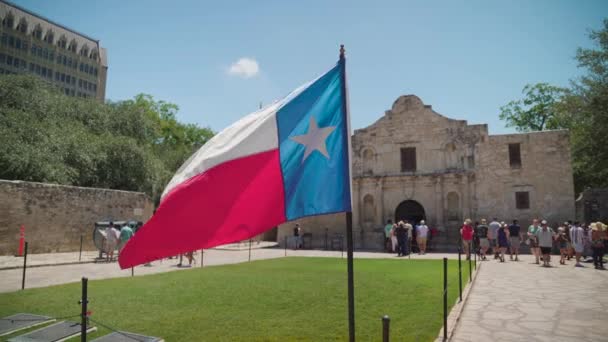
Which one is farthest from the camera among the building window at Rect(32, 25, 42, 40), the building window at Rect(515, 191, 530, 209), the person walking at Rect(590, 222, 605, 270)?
the building window at Rect(32, 25, 42, 40)

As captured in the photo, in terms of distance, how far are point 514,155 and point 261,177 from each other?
2637 centimetres

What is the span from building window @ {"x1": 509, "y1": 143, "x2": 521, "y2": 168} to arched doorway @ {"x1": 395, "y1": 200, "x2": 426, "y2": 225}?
6.66m

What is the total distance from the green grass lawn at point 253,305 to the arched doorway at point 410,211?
53.1 ft

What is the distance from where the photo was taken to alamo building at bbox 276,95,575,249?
2438 cm

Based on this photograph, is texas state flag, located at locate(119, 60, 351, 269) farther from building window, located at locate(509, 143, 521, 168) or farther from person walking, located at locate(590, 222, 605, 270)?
building window, located at locate(509, 143, 521, 168)

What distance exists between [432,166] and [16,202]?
2468cm

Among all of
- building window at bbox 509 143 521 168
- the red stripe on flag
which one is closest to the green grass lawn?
the red stripe on flag

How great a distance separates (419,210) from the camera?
27188 mm

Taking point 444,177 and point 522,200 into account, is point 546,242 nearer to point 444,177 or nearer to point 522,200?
point 522,200

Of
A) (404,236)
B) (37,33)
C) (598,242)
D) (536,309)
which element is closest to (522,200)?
(404,236)

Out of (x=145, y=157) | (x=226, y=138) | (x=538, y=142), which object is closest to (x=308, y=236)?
(x=145, y=157)

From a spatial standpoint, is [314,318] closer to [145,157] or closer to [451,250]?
[451,250]

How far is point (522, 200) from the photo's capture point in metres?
24.7

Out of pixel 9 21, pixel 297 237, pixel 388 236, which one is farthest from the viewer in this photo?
pixel 9 21
